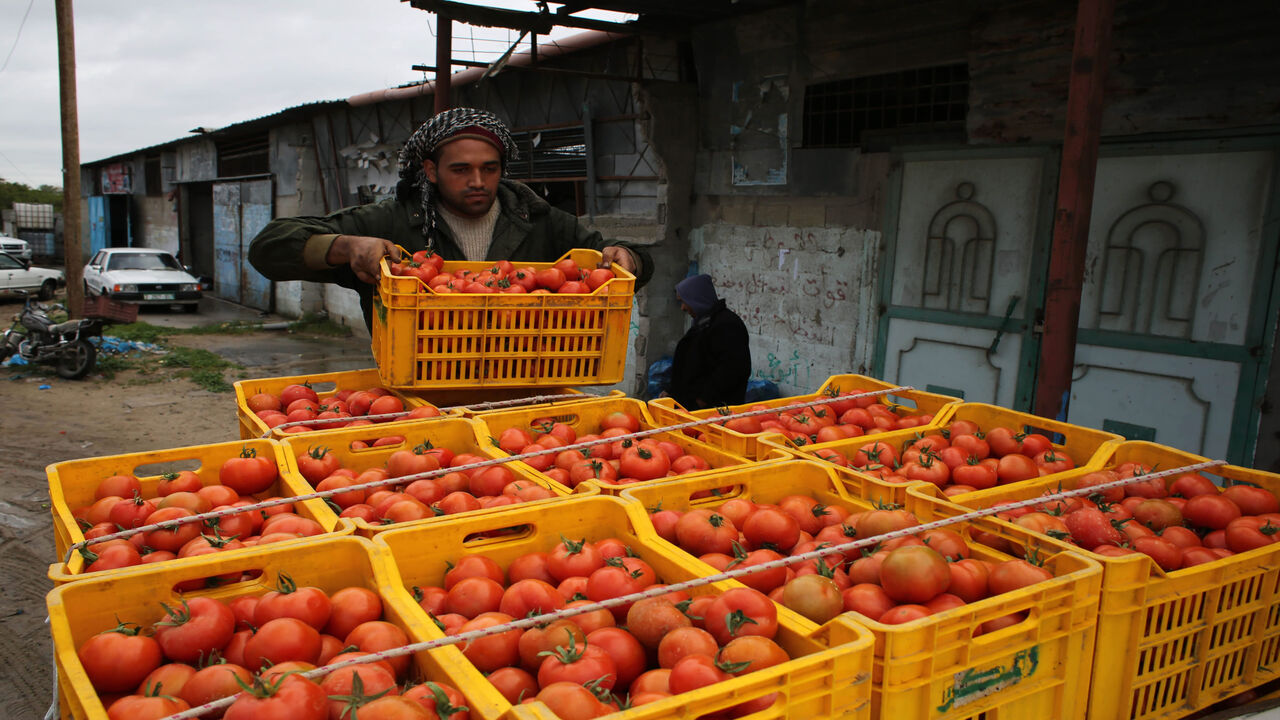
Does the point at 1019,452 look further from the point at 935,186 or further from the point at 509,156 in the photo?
the point at 935,186

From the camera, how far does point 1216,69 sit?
4773 mm

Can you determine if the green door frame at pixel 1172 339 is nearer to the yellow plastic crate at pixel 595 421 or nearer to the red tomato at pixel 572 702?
the yellow plastic crate at pixel 595 421

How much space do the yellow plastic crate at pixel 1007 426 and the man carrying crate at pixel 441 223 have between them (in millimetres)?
1306

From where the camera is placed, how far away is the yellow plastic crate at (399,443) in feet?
8.98

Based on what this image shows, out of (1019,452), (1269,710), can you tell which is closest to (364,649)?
(1269,710)

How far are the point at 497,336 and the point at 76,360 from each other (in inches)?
442

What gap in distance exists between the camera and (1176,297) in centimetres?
514

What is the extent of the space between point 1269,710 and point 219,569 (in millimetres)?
2611

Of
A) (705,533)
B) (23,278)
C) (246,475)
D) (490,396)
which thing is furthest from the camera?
(23,278)

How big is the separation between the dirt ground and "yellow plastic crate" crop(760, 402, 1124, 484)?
3733 millimetres

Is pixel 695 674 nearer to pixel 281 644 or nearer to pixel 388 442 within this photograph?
pixel 281 644

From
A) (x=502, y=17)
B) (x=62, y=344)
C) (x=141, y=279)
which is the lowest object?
(x=62, y=344)

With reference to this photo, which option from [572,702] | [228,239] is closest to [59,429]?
[572,702]

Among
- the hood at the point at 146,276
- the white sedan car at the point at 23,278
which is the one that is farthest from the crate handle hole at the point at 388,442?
the white sedan car at the point at 23,278
